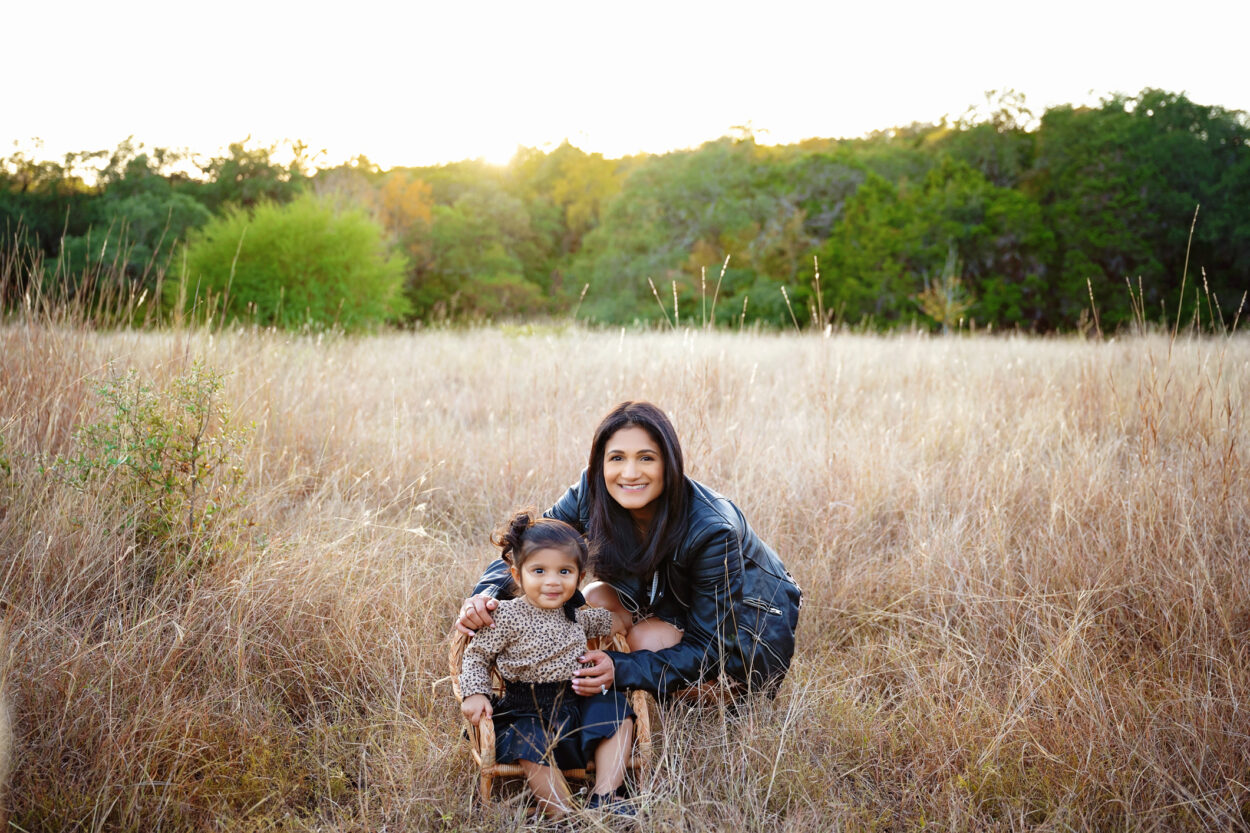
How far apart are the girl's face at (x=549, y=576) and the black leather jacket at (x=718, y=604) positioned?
0.88 feet

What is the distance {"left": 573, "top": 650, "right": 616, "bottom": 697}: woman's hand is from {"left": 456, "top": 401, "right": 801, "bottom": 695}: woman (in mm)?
71

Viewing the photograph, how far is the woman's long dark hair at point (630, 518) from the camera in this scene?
7.98 ft

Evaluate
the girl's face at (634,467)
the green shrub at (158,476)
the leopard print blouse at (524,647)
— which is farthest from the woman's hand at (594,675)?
the green shrub at (158,476)

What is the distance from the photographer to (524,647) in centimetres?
219

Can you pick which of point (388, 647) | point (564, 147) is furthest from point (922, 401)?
point (564, 147)

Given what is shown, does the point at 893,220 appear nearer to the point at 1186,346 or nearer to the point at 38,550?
the point at 1186,346

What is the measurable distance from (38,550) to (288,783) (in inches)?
56.4

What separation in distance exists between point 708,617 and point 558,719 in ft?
1.91

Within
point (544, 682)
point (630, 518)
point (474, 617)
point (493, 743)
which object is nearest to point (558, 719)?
point (544, 682)

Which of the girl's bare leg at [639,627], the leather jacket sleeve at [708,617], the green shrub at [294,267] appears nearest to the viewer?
the leather jacket sleeve at [708,617]

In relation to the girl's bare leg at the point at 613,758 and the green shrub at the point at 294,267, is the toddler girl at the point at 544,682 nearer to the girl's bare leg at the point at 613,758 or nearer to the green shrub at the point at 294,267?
the girl's bare leg at the point at 613,758

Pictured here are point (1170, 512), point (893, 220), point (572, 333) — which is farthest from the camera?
point (893, 220)

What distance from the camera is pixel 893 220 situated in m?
20.5

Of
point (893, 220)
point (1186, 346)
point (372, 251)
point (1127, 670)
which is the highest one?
point (893, 220)
